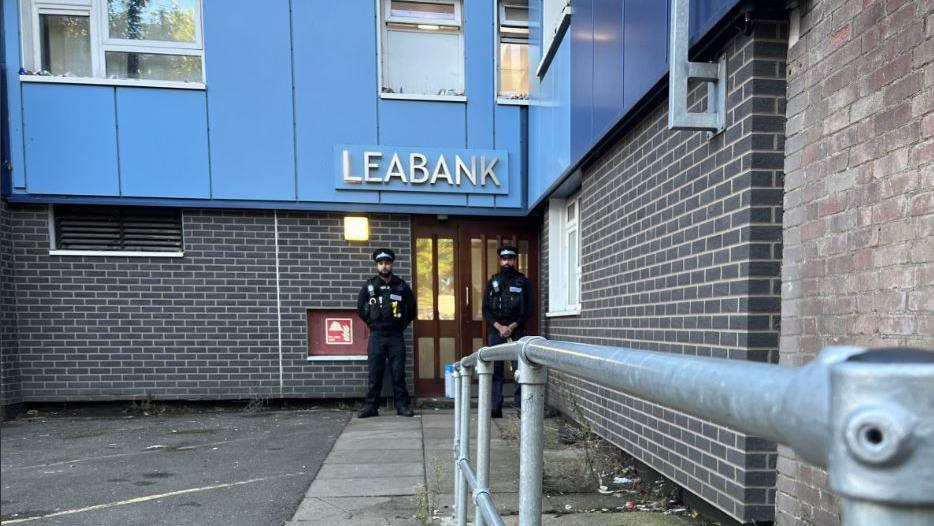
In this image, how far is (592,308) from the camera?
15.5 ft

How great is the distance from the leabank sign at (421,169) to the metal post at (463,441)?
4182 mm

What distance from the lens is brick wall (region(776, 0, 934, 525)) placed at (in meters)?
1.80

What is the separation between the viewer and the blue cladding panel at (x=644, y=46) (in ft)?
9.61

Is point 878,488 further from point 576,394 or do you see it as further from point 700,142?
point 576,394

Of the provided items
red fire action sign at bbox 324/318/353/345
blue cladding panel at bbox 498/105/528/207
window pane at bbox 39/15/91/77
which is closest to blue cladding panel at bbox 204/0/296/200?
window pane at bbox 39/15/91/77

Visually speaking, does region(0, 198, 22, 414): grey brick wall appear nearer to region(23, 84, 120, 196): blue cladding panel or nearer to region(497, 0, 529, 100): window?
region(23, 84, 120, 196): blue cladding panel

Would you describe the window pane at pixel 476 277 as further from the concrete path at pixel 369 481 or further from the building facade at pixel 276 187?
the concrete path at pixel 369 481

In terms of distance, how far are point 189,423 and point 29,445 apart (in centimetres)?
138

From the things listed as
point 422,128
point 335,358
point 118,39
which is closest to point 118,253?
point 118,39

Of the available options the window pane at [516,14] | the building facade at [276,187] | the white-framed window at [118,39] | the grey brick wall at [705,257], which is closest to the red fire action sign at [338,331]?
the building facade at [276,187]

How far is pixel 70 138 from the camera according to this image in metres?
6.00

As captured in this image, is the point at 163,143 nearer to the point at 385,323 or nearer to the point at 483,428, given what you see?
the point at 385,323

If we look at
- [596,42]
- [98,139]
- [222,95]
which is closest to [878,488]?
[596,42]

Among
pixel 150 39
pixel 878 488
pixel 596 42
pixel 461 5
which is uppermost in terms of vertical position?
pixel 461 5
